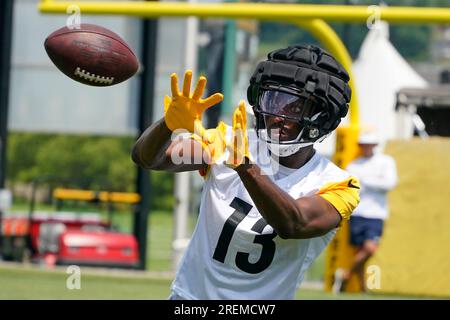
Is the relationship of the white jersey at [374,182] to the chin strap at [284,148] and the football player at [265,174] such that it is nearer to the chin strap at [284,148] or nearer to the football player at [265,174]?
the football player at [265,174]

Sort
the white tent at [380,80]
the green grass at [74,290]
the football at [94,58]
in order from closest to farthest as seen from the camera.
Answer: the football at [94,58] → the green grass at [74,290] → the white tent at [380,80]

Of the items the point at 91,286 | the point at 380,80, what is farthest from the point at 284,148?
the point at 380,80

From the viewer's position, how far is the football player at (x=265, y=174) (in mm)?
3219

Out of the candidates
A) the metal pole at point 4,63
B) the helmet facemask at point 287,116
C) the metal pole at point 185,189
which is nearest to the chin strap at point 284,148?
the helmet facemask at point 287,116

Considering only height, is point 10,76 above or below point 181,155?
below

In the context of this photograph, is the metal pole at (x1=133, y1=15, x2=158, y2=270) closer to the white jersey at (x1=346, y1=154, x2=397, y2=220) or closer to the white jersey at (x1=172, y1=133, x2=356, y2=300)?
the white jersey at (x1=346, y1=154, x2=397, y2=220)

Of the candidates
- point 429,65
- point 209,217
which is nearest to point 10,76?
point 429,65

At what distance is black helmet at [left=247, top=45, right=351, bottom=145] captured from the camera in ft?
10.6

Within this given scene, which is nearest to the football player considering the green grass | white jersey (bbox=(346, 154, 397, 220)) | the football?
the football

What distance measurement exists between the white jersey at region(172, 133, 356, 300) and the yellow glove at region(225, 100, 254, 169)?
0.98 ft

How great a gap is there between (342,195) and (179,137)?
1.76 ft

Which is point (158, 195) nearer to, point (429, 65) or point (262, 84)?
point (429, 65)

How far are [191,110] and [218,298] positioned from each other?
0.58 meters

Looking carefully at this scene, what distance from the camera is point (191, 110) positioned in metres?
3.21
